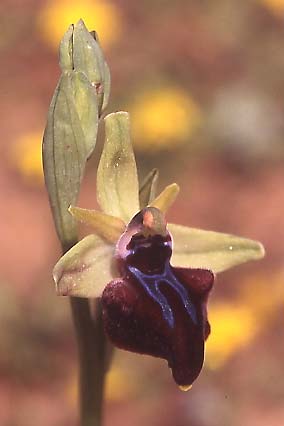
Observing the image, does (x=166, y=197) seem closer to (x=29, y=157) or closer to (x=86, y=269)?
(x=86, y=269)

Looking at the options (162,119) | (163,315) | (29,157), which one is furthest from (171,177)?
(163,315)

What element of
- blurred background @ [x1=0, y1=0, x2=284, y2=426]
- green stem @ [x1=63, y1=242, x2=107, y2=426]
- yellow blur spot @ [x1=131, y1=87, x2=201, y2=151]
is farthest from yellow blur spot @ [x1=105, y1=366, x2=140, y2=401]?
green stem @ [x1=63, y1=242, x2=107, y2=426]

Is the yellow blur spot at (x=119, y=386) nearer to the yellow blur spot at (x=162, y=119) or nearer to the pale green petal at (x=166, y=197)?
the yellow blur spot at (x=162, y=119)

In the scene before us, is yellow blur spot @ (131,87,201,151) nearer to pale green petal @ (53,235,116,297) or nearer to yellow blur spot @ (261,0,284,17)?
yellow blur spot @ (261,0,284,17)

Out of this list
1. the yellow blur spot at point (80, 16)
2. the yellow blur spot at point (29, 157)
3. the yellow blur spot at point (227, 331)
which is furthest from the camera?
the yellow blur spot at point (80, 16)

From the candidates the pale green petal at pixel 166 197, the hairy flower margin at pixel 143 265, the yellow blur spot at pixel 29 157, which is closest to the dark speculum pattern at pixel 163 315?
the hairy flower margin at pixel 143 265

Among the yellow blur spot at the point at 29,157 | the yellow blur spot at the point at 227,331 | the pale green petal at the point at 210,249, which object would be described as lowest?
the yellow blur spot at the point at 227,331

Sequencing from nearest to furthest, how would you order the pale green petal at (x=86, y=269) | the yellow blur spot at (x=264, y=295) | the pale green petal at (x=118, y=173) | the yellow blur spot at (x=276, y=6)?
the pale green petal at (x=86, y=269) → the pale green petal at (x=118, y=173) → the yellow blur spot at (x=264, y=295) → the yellow blur spot at (x=276, y=6)
